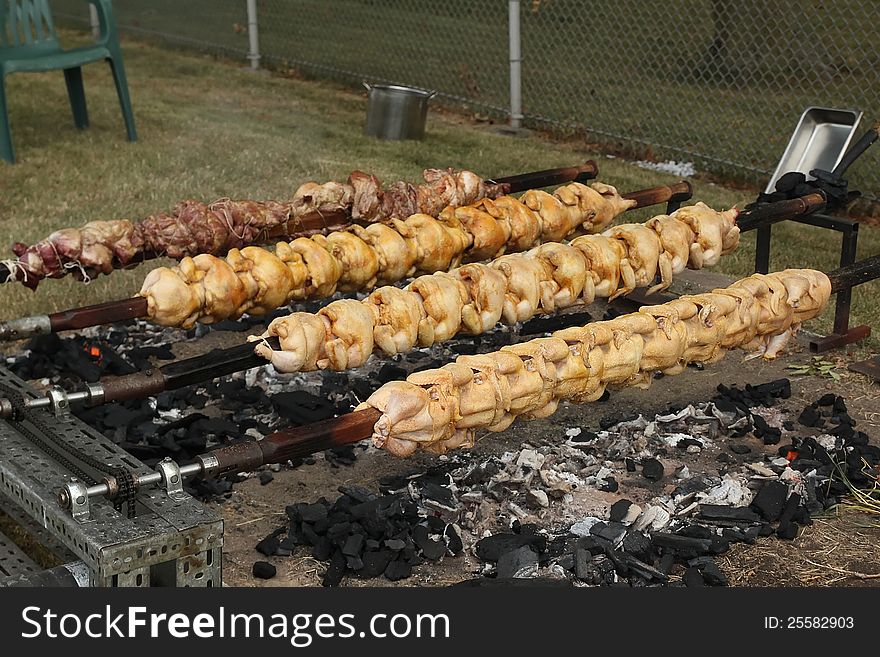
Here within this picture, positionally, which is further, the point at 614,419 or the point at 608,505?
the point at 614,419

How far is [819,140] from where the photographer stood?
6699mm

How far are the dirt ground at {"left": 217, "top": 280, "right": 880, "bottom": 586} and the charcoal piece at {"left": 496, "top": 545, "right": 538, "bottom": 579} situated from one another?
0.10 metres

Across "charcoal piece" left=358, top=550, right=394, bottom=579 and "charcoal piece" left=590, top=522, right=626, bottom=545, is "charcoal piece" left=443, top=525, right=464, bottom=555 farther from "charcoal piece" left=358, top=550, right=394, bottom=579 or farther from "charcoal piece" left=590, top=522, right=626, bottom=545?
"charcoal piece" left=590, top=522, right=626, bottom=545

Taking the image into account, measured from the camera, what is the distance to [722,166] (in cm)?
922

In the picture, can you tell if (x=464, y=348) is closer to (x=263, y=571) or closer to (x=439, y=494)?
(x=439, y=494)

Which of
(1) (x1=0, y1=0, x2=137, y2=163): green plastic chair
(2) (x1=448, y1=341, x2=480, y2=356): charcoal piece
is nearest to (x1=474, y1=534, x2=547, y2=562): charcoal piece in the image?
(2) (x1=448, y1=341, x2=480, y2=356): charcoal piece

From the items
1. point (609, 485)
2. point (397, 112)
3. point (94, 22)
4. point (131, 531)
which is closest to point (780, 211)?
point (609, 485)

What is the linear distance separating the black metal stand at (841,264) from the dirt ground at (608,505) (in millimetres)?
316

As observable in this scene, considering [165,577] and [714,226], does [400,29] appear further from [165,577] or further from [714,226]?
[165,577]

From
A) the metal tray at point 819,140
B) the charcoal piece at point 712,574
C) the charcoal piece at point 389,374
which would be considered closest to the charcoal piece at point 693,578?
the charcoal piece at point 712,574

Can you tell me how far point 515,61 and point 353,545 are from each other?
289 inches

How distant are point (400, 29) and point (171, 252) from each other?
10.3 meters

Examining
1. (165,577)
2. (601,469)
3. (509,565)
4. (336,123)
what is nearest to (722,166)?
(336,123)

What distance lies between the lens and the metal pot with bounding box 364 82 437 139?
32.2ft
